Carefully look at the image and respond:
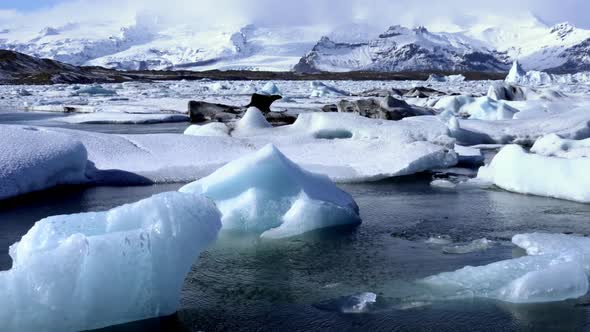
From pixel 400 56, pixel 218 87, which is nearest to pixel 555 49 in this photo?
pixel 400 56

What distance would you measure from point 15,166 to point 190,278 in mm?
3457

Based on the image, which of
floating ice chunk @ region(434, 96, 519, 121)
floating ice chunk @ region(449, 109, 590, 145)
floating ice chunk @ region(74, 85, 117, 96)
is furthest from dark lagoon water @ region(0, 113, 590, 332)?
floating ice chunk @ region(74, 85, 117, 96)

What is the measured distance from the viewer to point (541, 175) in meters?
7.03

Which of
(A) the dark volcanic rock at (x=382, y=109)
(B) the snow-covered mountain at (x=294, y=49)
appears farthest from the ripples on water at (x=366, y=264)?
(B) the snow-covered mountain at (x=294, y=49)

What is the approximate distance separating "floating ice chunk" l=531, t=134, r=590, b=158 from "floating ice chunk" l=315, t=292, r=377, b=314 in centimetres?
594

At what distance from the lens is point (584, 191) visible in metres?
6.64

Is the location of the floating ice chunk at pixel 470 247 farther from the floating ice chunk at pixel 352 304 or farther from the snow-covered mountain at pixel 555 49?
the snow-covered mountain at pixel 555 49

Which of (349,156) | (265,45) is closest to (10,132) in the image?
(349,156)

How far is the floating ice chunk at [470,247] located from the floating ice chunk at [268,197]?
1.00 metres

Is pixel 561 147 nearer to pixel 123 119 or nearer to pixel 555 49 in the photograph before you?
pixel 123 119

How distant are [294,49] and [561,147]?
→ 496ft

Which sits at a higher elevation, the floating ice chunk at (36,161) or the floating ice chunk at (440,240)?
the floating ice chunk at (36,161)

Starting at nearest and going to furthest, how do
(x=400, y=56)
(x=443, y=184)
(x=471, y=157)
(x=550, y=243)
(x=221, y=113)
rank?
(x=550, y=243) < (x=443, y=184) < (x=471, y=157) < (x=221, y=113) < (x=400, y=56)

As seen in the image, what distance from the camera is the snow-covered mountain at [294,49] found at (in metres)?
145
